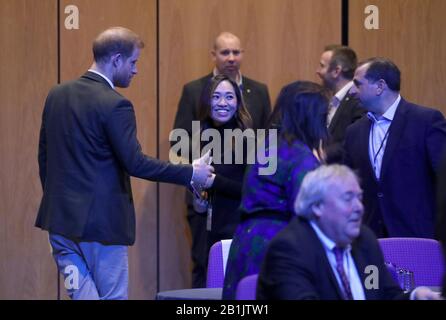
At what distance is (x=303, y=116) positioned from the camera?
368cm

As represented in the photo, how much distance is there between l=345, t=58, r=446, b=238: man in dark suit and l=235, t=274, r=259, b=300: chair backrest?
177cm

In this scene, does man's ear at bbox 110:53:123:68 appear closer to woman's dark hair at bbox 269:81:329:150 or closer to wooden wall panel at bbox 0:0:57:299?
woman's dark hair at bbox 269:81:329:150

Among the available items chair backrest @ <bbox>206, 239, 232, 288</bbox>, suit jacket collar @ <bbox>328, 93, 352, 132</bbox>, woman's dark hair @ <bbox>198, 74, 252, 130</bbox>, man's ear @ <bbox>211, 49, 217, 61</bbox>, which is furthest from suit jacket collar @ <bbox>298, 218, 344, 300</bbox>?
man's ear @ <bbox>211, 49, 217, 61</bbox>

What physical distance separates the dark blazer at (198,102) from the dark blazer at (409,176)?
4.45 ft

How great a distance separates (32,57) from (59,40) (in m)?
0.22

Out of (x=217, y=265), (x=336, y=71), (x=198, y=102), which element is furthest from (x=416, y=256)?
(x=198, y=102)

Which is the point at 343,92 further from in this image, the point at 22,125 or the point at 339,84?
the point at 22,125

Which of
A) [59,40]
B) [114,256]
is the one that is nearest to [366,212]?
[114,256]

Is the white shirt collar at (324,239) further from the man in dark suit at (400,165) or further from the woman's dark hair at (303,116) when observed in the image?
the man in dark suit at (400,165)

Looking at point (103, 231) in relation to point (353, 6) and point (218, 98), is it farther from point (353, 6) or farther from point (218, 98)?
point (353, 6)

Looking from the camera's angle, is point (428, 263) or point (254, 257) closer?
point (254, 257)

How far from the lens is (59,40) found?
6.49m

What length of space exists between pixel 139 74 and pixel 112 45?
6.11 ft

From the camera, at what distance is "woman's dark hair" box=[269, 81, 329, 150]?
12.1 ft
